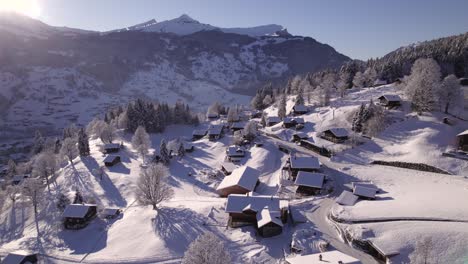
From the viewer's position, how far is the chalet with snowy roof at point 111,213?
Result: 5791cm

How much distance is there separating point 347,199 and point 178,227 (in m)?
27.0

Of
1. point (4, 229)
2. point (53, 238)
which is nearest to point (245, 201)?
point (53, 238)

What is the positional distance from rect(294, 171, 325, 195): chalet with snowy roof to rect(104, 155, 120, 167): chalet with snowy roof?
54.5 metres

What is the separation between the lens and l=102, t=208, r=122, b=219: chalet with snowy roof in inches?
2280

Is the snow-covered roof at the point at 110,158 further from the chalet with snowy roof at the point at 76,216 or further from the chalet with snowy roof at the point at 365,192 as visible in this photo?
the chalet with snowy roof at the point at 365,192

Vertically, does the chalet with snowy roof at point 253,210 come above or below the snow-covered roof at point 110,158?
above

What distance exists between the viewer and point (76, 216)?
184 ft

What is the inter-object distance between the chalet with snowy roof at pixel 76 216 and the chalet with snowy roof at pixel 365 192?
158 feet

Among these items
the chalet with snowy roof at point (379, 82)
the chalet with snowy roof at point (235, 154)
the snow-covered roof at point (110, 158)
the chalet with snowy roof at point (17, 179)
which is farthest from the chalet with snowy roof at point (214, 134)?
the chalet with snowy roof at point (379, 82)

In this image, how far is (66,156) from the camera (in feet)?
327

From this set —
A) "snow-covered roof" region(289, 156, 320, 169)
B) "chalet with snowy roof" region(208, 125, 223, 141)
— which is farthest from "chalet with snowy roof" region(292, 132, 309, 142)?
"chalet with snowy roof" region(208, 125, 223, 141)

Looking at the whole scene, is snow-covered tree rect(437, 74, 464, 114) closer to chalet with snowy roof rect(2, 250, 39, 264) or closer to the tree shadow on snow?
the tree shadow on snow

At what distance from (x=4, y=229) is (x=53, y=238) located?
64.9 ft

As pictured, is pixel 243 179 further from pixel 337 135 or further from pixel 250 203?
pixel 337 135
